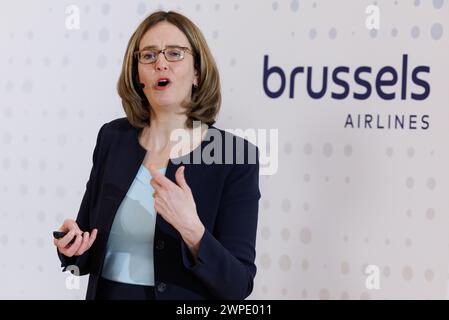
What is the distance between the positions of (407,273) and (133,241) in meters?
1.09

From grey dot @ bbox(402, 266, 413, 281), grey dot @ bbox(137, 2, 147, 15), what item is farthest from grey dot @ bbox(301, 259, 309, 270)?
grey dot @ bbox(137, 2, 147, 15)

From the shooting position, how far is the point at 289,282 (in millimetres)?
2115

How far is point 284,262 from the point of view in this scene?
2113 millimetres

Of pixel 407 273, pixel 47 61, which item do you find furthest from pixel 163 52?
pixel 407 273

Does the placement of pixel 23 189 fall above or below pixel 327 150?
below

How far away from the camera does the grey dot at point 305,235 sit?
209cm

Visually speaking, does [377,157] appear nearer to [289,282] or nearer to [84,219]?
[289,282]

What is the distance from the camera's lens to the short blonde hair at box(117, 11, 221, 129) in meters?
1.53

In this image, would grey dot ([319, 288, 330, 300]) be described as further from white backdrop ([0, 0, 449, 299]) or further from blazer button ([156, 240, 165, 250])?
blazer button ([156, 240, 165, 250])

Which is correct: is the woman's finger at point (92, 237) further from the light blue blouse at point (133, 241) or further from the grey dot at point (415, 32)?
the grey dot at point (415, 32)

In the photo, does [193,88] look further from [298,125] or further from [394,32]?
[394,32]
